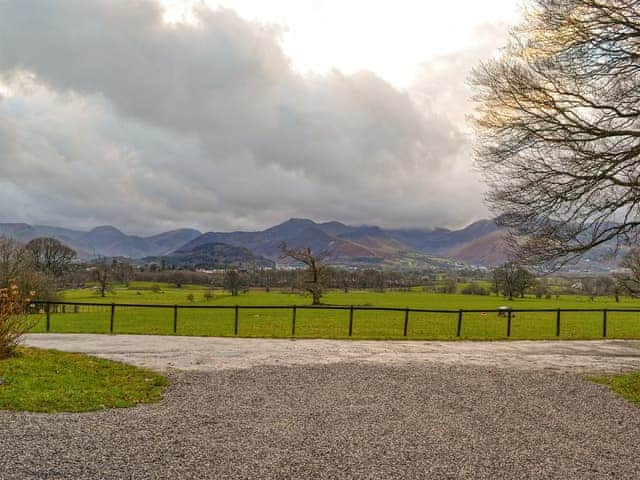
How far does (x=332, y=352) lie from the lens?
15.8 meters

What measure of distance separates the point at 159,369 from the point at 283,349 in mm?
5122

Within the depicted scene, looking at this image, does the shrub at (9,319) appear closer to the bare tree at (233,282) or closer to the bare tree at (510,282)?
the bare tree at (233,282)

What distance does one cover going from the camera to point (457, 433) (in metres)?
7.47

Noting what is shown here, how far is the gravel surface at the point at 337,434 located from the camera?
586 cm

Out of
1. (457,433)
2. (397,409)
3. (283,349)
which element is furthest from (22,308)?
(457,433)

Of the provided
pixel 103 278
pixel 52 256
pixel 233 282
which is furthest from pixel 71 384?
pixel 233 282

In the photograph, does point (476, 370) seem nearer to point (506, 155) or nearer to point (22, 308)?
point (506, 155)

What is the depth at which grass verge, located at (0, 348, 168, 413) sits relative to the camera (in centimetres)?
844

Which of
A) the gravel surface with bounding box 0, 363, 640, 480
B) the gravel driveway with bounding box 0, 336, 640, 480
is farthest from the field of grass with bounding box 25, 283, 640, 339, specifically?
the gravel surface with bounding box 0, 363, 640, 480

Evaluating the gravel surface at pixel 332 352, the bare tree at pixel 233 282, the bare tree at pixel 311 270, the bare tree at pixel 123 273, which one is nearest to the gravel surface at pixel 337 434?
the gravel surface at pixel 332 352

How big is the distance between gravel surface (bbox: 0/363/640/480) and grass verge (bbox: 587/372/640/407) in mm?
422

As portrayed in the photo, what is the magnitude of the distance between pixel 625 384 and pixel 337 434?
8.62 m

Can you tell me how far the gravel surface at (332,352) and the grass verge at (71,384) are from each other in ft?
4.35

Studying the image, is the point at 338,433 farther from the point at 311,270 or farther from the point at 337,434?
the point at 311,270
